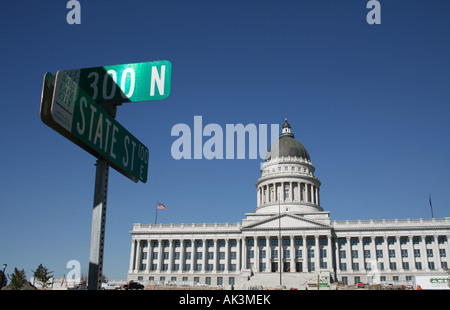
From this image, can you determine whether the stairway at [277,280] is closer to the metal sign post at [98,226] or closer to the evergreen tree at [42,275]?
the evergreen tree at [42,275]

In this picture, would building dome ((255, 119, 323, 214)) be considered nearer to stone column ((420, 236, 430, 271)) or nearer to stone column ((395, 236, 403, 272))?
stone column ((395, 236, 403, 272))

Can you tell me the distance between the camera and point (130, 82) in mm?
7613

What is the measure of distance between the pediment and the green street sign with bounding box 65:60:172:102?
100m

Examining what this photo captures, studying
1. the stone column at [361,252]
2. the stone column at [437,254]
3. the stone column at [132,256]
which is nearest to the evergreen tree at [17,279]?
the stone column at [132,256]

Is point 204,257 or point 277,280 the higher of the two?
point 204,257

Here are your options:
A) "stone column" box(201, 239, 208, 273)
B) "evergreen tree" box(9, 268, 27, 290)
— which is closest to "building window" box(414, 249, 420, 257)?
"stone column" box(201, 239, 208, 273)

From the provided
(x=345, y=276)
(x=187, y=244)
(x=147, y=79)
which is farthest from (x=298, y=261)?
(x=147, y=79)

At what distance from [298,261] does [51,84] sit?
10668 cm

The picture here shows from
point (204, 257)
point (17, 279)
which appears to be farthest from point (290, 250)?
point (17, 279)

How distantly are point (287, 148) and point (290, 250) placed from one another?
127 ft

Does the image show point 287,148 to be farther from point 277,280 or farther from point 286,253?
point 277,280

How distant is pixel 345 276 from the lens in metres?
104

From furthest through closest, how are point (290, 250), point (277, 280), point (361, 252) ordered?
1. point (290, 250)
2. point (361, 252)
3. point (277, 280)
